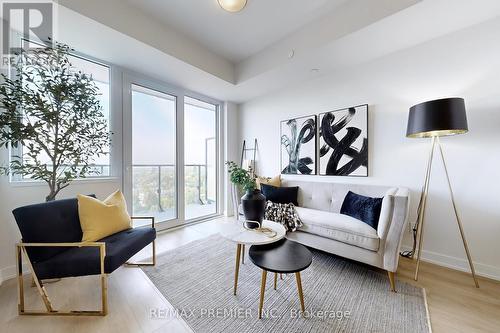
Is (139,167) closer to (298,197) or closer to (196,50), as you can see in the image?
(196,50)

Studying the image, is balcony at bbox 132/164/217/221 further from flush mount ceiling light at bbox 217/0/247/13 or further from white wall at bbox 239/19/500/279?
white wall at bbox 239/19/500/279

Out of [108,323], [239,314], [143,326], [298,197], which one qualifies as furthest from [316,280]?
[108,323]

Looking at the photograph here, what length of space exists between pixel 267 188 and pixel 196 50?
2.20 metres

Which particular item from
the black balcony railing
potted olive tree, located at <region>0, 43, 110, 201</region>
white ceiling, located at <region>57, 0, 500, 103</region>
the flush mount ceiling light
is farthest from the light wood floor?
the flush mount ceiling light

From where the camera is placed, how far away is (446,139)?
2.06m

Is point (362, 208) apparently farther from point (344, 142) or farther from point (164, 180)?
point (164, 180)

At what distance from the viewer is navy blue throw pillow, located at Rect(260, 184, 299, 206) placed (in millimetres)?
2730

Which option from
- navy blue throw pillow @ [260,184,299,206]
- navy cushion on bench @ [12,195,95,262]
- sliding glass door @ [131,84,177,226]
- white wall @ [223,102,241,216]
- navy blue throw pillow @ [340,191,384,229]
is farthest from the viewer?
white wall @ [223,102,241,216]

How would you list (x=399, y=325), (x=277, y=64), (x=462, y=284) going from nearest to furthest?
(x=399, y=325) < (x=462, y=284) < (x=277, y=64)

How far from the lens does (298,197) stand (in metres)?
2.85

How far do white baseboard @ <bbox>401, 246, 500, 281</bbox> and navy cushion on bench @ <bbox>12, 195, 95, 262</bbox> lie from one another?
3553 millimetres

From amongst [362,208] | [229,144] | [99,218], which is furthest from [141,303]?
[229,144]

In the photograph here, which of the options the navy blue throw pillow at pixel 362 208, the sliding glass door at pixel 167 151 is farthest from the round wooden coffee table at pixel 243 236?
the sliding glass door at pixel 167 151

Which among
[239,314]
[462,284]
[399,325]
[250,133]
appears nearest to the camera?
[399,325]
